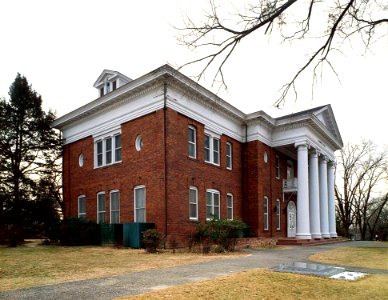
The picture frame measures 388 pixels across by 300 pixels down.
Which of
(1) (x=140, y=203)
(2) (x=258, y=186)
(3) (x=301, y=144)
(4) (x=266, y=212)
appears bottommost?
(4) (x=266, y=212)

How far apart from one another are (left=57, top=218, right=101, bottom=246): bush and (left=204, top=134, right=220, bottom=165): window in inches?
311

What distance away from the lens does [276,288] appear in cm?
872

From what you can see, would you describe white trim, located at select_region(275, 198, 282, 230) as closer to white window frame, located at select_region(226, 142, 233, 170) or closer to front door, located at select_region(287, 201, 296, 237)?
front door, located at select_region(287, 201, 296, 237)

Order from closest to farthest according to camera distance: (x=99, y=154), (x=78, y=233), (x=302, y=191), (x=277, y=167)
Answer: (x=78, y=233) → (x=99, y=154) → (x=302, y=191) → (x=277, y=167)

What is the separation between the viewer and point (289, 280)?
9.68 meters

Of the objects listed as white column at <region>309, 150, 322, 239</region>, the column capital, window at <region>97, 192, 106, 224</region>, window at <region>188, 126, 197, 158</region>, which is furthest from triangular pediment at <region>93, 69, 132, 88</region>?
white column at <region>309, 150, 322, 239</region>

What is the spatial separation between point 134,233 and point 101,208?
606 cm

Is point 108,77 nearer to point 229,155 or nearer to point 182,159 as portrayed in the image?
point 182,159

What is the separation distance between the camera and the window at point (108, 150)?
83.8 feet

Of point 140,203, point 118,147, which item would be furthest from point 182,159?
point 118,147

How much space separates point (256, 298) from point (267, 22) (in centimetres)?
506

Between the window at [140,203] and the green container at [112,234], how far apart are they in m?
1.12

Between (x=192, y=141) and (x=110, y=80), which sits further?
(x=110, y=80)

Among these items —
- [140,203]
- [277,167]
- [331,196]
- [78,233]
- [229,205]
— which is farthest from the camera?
[331,196]
